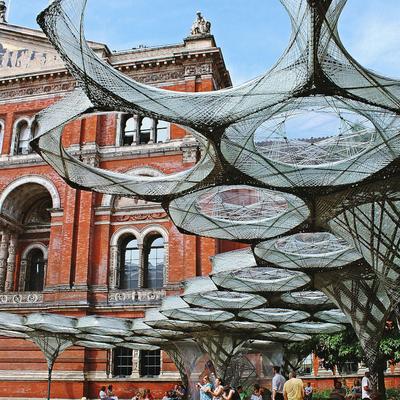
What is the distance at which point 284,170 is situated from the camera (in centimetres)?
1151

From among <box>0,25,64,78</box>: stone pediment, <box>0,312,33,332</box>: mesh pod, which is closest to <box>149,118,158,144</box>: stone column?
<box>0,25,64,78</box>: stone pediment

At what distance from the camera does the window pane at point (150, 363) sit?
27266 mm

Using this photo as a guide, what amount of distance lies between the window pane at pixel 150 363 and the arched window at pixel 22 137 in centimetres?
1245

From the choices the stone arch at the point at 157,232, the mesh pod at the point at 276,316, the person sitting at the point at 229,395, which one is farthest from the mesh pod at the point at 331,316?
the stone arch at the point at 157,232

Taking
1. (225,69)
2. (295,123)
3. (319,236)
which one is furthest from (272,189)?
(225,69)

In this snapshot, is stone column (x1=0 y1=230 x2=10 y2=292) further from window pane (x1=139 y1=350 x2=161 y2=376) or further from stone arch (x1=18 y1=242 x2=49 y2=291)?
window pane (x1=139 y1=350 x2=161 y2=376)

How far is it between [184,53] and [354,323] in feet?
60.0

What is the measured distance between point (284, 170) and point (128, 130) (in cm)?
2035

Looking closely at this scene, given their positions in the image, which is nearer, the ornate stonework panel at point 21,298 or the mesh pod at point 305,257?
the mesh pod at point 305,257

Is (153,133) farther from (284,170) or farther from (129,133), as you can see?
(284,170)

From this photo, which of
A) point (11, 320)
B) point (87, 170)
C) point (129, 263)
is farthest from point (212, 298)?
point (129, 263)

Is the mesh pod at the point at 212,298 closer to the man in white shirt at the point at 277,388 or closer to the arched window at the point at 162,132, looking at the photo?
the man in white shirt at the point at 277,388

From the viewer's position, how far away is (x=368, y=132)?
483 inches

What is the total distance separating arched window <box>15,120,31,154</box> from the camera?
31.7 meters
